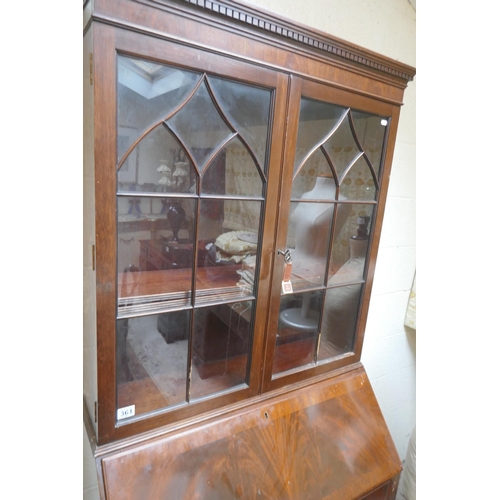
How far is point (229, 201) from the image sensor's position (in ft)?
2.61

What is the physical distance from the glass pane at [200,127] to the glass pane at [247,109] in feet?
0.08

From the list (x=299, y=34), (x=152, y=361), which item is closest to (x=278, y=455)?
(x=152, y=361)

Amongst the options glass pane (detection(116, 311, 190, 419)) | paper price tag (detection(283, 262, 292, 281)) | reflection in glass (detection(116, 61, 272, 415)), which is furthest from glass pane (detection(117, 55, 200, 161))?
paper price tag (detection(283, 262, 292, 281))

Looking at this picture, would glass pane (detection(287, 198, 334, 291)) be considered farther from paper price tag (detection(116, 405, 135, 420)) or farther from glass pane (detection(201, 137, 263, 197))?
paper price tag (detection(116, 405, 135, 420))

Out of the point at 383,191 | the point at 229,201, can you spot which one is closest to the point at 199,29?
the point at 229,201

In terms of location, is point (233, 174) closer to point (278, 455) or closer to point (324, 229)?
point (324, 229)

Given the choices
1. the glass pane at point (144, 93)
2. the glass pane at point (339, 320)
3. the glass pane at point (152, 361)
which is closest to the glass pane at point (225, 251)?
the glass pane at point (152, 361)

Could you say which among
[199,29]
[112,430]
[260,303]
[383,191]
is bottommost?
[112,430]

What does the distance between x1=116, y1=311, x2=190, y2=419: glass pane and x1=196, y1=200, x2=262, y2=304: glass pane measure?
10 centimetres
